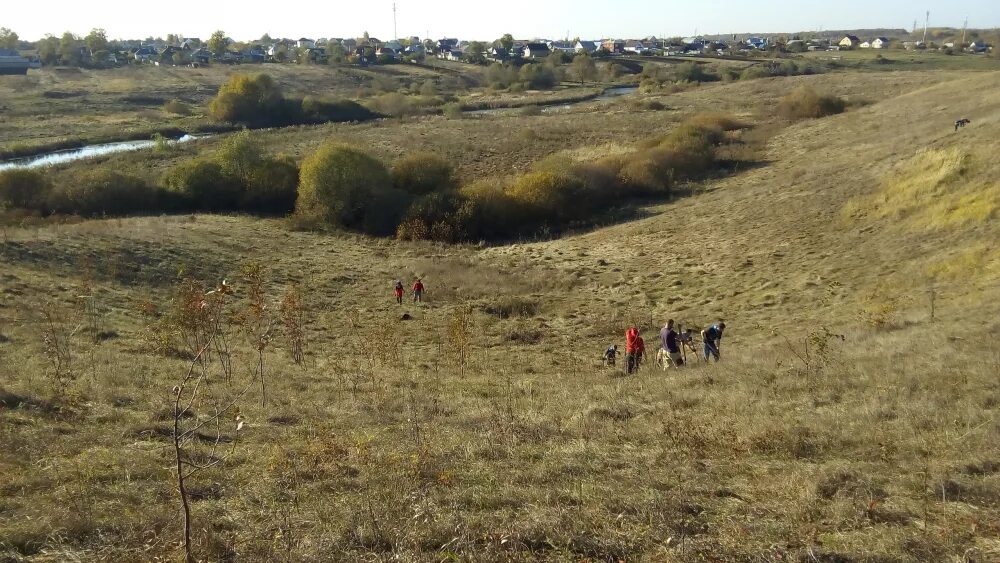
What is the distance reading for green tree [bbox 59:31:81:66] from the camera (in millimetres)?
115562

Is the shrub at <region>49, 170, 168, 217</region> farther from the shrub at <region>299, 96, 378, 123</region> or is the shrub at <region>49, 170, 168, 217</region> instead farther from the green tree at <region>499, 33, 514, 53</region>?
the green tree at <region>499, 33, 514, 53</region>

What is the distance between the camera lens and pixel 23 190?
33.0m

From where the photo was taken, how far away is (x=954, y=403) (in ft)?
26.9

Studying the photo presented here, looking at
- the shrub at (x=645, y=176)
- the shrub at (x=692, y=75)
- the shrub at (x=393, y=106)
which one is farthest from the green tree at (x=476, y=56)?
the shrub at (x=645, y=176)

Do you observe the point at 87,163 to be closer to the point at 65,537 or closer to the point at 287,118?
the point at 287,118

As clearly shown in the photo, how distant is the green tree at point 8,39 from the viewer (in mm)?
140975

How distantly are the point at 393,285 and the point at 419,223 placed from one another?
836 centimetres

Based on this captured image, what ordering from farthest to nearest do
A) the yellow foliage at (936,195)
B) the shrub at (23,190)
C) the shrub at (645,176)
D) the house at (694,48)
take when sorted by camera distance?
the house at (694,48) → the shrub at (645,176) → the shrub at (23,190) → the yellow foliage at (936,195)

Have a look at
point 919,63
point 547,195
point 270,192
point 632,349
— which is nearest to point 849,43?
point 919,63

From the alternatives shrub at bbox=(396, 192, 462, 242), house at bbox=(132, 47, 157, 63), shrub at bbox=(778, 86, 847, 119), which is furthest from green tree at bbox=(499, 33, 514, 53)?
shrub at bbox=(396, 192, 462, 242)

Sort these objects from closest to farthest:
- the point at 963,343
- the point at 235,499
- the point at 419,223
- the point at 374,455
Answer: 1. the point at 235,499
2. the point at 374,455
3. the point at 963,343
4. the point at 419,223

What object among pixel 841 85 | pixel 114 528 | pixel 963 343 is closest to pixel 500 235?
pixel 963 343

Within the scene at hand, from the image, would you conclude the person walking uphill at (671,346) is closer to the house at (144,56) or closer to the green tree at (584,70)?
the green tree at (584,70)

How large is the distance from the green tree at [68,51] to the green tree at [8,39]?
2984 cm
